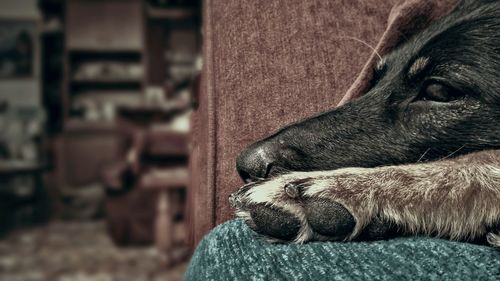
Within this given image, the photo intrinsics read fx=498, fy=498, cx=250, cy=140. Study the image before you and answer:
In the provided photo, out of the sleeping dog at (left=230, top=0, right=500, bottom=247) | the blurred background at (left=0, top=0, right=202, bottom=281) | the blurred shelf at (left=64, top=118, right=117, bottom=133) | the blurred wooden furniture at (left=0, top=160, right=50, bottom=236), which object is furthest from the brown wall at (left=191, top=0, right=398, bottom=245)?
the blurred shelf at (left=64, top=118, right=117, bottom=133)

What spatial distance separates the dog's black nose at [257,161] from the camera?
0.79m

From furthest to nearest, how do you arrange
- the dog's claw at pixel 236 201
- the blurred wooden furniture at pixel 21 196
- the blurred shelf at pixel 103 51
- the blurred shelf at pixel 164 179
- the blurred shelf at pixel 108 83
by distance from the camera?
the blurred shelf at pixel 108 83 → the blurred shelf at pixel 103 51 → the blurred wooden furniture at pixel 21 196 → the blurred shelf at pixel 164 179 → the dog's claw at pixel 236 201

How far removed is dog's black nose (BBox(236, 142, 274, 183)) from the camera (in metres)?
0.79

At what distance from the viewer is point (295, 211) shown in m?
0.70

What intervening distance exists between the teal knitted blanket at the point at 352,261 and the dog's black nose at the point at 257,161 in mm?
138

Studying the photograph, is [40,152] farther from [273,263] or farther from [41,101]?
[273,263]

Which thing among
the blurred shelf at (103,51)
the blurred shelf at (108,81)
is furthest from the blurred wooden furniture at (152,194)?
the blurred shelf at (103,51)

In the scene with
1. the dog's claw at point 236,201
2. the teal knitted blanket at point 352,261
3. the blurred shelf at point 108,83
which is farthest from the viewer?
the blurred shelf at point 108,83

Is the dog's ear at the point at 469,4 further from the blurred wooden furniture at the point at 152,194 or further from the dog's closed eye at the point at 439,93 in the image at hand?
the blurred wooden furniture at the point at 152,194

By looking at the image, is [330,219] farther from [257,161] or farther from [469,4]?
[469,4]

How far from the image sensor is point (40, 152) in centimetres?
654

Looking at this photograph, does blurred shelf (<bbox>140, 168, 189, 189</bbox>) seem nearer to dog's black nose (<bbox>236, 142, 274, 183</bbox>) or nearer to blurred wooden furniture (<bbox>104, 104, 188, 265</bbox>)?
blurred wooden furniture (<bbox>104, 104, 188, 265</bbox>)

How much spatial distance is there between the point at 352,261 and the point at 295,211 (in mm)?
134

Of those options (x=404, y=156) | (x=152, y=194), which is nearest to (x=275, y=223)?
(x=404, y=156)
